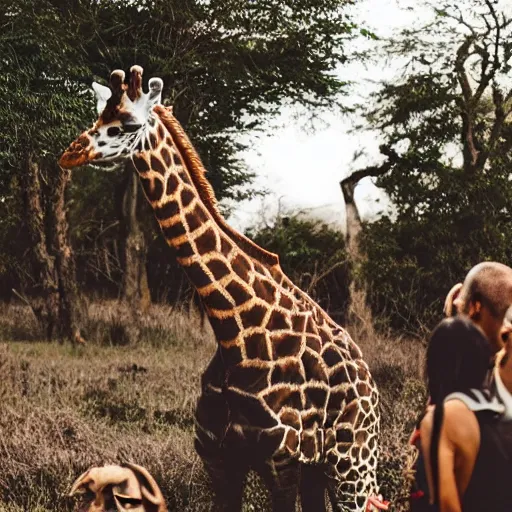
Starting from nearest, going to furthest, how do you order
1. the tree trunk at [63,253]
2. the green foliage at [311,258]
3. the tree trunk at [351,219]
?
the green foliage at [311,258] → the tree trunk at [351,219] → the tree trunk at [63,253]

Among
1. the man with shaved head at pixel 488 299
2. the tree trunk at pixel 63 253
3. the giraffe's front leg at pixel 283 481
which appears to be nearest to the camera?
the man with shaved head at pixel 488 299

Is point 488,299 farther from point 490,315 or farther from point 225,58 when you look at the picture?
point 225,58

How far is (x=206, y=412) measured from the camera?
3148 mm

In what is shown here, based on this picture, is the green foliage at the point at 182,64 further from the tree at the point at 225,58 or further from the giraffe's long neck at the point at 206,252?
the giraffe's long neck at the point at 206,252

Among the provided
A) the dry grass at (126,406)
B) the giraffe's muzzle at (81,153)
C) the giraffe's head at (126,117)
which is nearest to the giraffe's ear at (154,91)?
the giraffe's head at (126,117)

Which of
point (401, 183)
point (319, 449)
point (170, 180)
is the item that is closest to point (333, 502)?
point (319, 449)

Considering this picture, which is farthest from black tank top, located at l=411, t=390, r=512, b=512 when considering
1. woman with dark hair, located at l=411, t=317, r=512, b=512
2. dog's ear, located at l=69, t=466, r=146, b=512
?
dog's ear, located at l=69, t=466, r=146, b=512

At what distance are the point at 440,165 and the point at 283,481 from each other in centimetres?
186

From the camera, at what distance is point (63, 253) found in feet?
17.8

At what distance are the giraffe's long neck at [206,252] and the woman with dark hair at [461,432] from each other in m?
0.69

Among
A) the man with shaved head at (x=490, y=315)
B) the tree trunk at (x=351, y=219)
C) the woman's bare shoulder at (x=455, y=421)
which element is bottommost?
the woman's bare shoulder at (x=455, y=421)

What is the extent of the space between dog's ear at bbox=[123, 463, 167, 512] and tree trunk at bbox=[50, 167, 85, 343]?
210 centimetres

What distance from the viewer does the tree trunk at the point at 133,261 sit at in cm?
468

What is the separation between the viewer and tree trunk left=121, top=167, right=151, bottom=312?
4.68 metres
